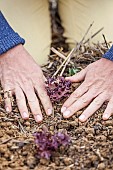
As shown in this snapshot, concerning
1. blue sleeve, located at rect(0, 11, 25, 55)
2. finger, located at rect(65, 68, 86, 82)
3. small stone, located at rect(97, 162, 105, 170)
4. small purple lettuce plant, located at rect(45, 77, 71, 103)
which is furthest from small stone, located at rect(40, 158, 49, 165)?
blue sleeve, located at rect(0, 11, 25, 55)

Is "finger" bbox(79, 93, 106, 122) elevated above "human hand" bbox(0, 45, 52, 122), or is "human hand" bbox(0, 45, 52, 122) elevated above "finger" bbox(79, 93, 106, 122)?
"human hand" bbox(0, 45, 52, 122)

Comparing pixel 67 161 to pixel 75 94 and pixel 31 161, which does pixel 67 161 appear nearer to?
pixel 31 161

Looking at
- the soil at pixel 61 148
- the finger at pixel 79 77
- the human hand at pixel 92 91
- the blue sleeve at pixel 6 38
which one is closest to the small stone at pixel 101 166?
the soil at pixel 61 148

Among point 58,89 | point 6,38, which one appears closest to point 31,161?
point 58,89

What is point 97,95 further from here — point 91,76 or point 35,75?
point 35,75

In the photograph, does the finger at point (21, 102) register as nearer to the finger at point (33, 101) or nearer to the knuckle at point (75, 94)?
the finger at point (33, 101)

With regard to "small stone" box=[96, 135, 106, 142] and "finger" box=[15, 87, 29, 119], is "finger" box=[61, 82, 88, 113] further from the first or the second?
"small stone" box=[96, 135, 106, 142]

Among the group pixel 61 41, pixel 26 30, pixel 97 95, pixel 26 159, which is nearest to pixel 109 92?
pixel 97 95
